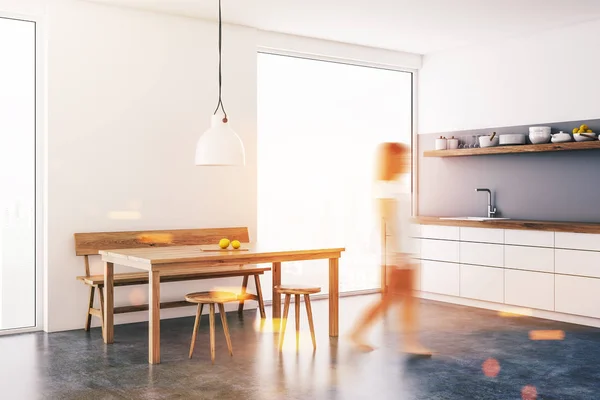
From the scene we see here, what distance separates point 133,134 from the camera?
19.7 feet

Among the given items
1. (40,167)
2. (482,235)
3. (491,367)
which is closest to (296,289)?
(491,367)

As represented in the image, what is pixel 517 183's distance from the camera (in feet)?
23.1

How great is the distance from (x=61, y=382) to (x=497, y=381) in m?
2.53

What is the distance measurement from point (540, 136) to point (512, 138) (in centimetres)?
31

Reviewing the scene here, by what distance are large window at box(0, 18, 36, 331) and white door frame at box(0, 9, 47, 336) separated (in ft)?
0.10

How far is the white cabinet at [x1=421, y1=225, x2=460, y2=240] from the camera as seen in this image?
272 inches

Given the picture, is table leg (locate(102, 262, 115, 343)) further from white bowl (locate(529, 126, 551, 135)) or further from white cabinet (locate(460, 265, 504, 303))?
white bowl (locate(529, 126, 551, 135))

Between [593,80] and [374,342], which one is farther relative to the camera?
[593,80]

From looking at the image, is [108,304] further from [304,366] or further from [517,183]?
[517,183]

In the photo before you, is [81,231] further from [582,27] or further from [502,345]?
[582,27]

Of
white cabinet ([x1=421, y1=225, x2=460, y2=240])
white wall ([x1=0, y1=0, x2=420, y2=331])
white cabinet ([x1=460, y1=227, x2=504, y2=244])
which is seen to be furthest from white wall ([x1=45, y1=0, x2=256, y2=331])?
white cabinet ([x1=460, y1=227, x2=504, y2=244])

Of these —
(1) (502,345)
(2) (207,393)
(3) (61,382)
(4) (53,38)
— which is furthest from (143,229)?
(1) (502,345)

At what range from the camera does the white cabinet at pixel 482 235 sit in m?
6.50

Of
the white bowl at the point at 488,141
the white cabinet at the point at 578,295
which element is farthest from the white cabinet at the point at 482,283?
the white bowl at the point at 488,141
